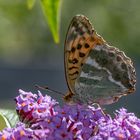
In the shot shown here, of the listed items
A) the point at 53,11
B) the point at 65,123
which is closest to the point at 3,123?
the point at 65,123

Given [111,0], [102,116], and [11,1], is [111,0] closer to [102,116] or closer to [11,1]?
[11,1]

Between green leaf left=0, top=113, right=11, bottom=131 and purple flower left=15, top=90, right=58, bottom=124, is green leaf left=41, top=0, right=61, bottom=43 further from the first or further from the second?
green leaf left=0, top=113, right=11, bottom=131

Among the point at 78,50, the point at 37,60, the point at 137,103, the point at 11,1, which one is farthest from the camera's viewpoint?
the point at 37,60

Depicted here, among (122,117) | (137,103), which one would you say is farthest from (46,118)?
(137,103)

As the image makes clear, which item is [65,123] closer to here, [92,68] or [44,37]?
[92,68]

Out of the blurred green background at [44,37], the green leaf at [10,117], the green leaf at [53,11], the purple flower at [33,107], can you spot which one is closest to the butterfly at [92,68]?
the purple flower at [33,107]

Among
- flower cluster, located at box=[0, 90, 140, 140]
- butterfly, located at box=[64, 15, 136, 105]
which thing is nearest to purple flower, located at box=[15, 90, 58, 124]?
flower cluster, located at box=[0, 90, 140, 140]

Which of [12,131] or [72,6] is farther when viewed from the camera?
[72,6]
